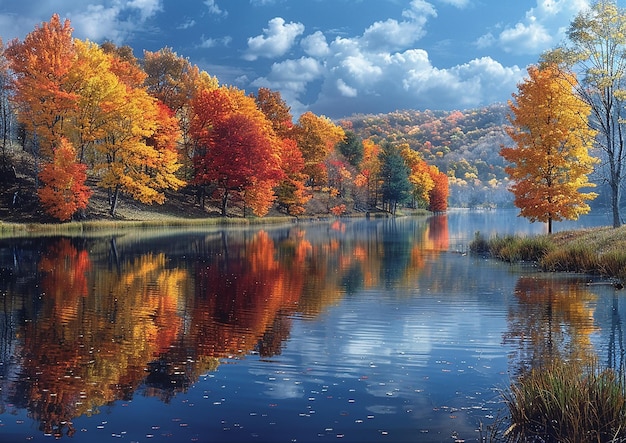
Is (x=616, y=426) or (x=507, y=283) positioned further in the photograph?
(x=507, y=283)

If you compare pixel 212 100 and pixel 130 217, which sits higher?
pixel 212 100

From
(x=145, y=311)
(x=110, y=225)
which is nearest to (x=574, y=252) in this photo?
(x=145, y=311)

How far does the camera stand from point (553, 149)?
3625cm

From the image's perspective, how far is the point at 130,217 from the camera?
63156 millimetres

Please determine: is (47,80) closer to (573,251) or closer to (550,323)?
(573,251)

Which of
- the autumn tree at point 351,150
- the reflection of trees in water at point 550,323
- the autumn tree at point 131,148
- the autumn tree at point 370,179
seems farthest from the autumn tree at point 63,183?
the autumn tree at point 351,150

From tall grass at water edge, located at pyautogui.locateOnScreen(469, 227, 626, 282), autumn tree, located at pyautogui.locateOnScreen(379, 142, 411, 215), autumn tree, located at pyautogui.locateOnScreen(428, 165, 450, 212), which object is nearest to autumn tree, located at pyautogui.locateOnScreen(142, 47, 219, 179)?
autumn tree, located at pyautogui.locateOnScreen(379, 142, 411, 215)

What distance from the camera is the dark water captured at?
902 centimetres

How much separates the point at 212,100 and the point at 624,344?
66609 millimetres

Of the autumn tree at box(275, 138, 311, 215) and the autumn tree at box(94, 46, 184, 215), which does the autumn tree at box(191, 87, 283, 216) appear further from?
the autumn tree at box(94, 46, 184, 215)

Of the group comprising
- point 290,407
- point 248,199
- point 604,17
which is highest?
point 604,17

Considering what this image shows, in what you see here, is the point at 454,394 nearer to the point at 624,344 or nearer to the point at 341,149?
the point at 624,344

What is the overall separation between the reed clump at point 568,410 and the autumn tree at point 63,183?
166 feet

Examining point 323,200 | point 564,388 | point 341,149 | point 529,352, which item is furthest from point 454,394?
point 341,149
